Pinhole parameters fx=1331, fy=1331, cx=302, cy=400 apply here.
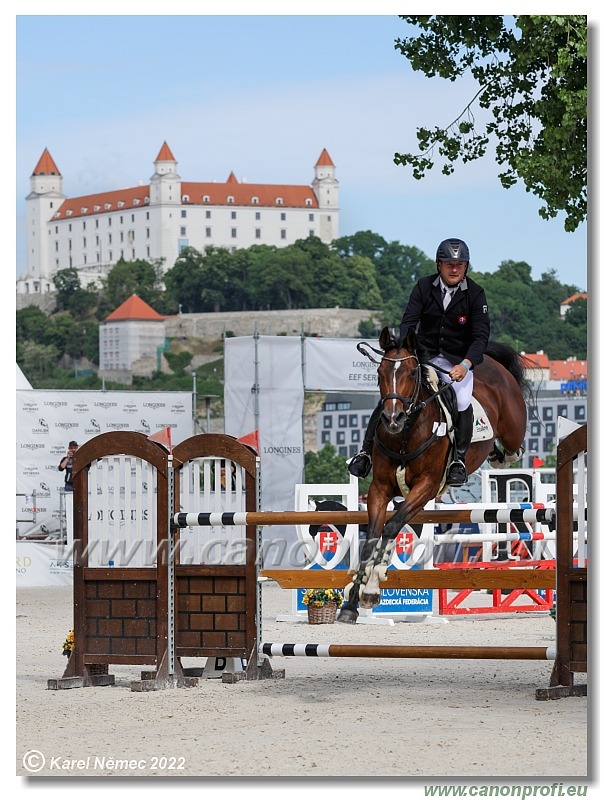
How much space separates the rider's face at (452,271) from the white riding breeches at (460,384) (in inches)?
17.1

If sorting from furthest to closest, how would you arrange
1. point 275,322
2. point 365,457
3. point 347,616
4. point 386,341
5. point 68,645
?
point 275,322
point 68,645
point 365,457
point 386,341
point 347,616

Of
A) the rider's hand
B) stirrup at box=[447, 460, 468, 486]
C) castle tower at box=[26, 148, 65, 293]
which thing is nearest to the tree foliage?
castle tower at box=[26, 148, 65, 293]

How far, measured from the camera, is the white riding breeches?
23.7 ft

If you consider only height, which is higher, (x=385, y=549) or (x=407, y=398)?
(x=407, y=398)

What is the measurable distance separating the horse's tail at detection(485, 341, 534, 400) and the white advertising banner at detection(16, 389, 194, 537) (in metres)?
12.5

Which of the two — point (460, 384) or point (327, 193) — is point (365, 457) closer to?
point (460, 384)

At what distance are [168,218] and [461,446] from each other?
126925 mm

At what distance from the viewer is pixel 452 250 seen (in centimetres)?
721

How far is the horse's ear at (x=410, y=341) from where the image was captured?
698cm

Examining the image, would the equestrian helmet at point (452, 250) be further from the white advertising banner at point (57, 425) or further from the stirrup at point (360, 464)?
the white advertising banner at point (57, 425)

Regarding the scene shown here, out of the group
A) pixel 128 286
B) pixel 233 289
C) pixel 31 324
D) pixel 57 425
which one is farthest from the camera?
pixel 128 286

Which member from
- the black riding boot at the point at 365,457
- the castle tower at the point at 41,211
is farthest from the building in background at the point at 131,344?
the black riding boot at the point at 365,457

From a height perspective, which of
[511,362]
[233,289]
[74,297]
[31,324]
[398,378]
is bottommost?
[398,378]

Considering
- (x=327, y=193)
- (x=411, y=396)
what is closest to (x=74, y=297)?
(x=327, y=193)
